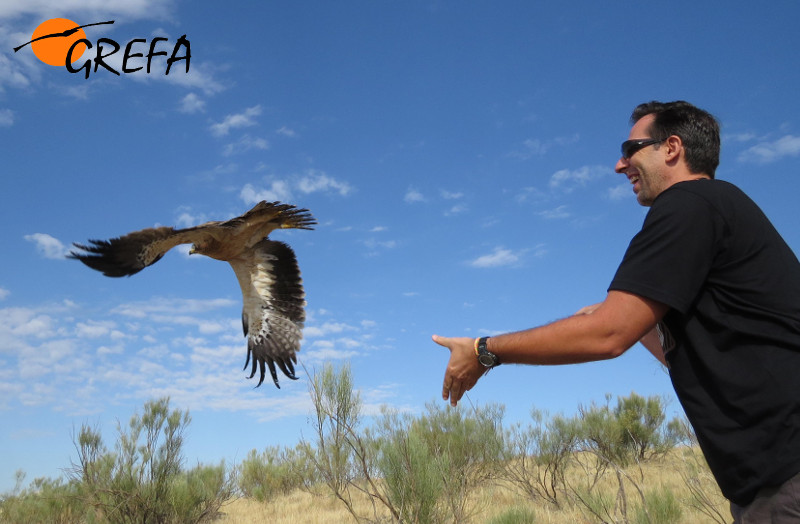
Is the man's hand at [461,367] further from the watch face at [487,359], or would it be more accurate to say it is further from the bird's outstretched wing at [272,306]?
the bird's outstretched wing at [272,306]

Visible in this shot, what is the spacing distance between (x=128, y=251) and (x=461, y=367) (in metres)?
5.07

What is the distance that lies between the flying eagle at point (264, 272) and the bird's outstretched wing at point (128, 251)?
0.23 m

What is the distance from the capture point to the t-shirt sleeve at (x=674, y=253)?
1.60m

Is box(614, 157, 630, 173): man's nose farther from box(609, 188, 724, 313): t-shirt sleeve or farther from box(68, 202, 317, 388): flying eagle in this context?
box(68, 202, 317, 388): flying eagle

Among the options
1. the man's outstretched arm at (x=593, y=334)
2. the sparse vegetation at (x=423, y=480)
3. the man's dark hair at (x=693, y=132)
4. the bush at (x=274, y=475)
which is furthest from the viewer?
the bush at (x=274, y=475)

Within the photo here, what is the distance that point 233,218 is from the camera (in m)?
7.01

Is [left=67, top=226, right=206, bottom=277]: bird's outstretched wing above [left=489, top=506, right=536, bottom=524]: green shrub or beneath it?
above

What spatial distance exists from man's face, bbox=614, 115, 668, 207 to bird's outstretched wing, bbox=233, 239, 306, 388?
671 cm

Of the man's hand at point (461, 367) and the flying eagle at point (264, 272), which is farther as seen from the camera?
the flying eagle at point (264, 272)

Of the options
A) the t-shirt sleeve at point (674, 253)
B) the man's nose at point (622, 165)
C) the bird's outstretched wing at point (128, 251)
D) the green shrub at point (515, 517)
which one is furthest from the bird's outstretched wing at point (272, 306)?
the t-shirt sleeve at point (674, 253)

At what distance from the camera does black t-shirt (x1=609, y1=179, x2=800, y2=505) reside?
63.2 inches

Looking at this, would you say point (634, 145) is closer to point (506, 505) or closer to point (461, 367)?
point (461, 367)

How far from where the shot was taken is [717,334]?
67.2 inches

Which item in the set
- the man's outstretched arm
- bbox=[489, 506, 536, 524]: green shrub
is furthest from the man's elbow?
bbox=[489, 506, 536, 524]: green shrub
